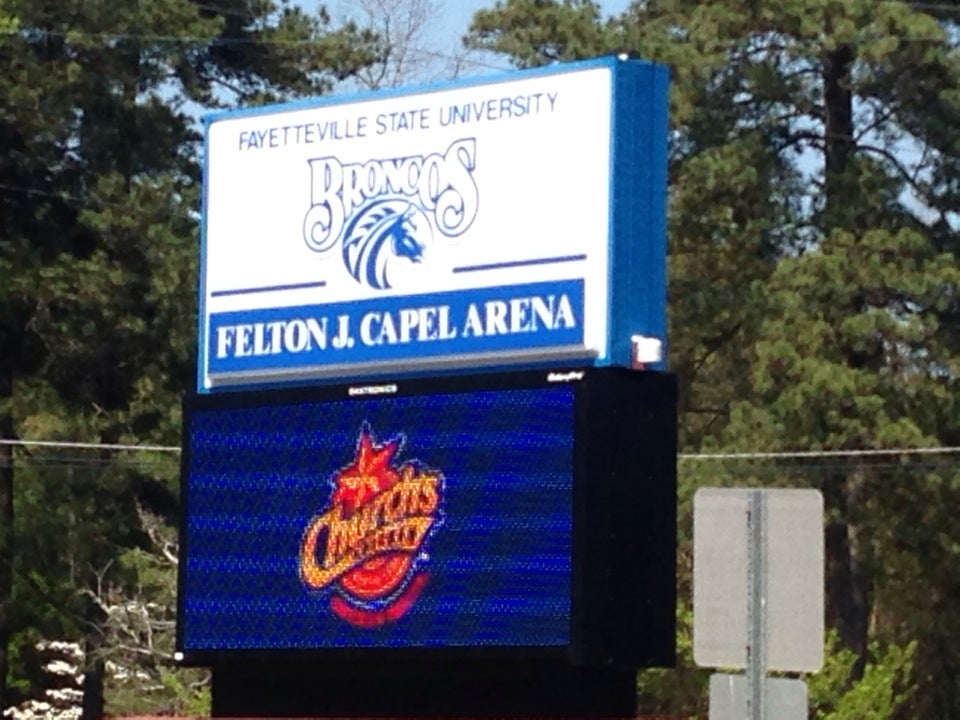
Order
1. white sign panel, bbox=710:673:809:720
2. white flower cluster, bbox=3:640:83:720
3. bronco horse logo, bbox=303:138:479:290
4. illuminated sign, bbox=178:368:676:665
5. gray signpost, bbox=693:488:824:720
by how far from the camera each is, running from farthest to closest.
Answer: white flower cluster, bbox=3:640:83:720
bronco horse logo, bbox=303:138:479:290
illuminated sign, bbox=178:368:676:665
gray signpost, bbox=693:488:824:720
white sign panel, bbox=710:673:809:720

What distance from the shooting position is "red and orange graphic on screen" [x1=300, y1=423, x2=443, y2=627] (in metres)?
16.3

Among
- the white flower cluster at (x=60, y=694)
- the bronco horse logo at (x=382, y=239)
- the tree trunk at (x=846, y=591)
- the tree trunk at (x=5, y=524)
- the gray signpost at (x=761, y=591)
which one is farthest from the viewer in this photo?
the white flower cluster at (x=60, y=694)

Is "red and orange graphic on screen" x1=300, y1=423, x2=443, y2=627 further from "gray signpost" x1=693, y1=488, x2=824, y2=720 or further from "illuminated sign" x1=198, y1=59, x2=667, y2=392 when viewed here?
"gray signpost" x1=693, y1=488, x2=824, y2=720

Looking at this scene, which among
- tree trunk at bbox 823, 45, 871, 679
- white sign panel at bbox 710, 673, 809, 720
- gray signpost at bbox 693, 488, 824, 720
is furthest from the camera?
tree trunk at bbox 823, 45, 871, 679

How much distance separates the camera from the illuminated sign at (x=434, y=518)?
1559 centimetres

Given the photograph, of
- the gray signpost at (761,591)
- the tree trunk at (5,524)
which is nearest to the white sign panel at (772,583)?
the gray signpost at (761,591)

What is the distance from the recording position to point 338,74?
160 feet

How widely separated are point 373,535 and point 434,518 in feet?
1.76

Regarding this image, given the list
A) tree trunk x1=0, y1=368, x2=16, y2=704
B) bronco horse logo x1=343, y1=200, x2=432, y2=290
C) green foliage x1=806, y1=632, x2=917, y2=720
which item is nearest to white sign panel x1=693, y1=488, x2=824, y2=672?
bronco horse logo x1=343, y1=200, x2=432, y2=290

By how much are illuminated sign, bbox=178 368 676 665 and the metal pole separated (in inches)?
190

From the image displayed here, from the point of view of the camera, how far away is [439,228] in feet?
54.8

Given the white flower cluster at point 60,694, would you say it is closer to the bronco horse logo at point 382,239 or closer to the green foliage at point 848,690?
the green foliage at point 848,690

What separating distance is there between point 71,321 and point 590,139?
2978cm

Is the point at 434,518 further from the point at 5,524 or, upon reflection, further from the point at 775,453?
the point at 5,524
